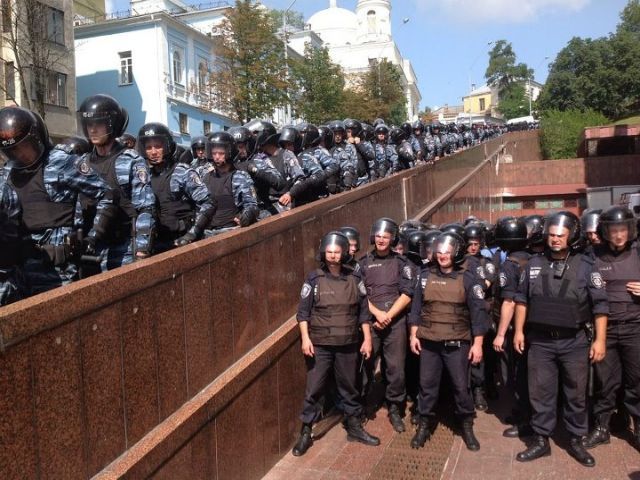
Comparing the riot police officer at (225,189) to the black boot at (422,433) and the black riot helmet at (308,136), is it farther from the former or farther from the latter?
the black riot helmet at (308,136)

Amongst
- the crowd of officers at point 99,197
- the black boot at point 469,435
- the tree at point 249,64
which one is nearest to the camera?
the crowd of officers at point 99,197

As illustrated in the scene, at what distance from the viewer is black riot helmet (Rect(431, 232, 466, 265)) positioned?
528 centimetres

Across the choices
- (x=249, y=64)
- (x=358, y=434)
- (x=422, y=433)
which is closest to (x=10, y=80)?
(x=249, y=64)

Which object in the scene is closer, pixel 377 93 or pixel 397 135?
pixel 397 135

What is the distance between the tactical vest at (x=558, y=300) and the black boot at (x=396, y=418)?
1.47 m

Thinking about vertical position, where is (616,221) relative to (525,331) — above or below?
above

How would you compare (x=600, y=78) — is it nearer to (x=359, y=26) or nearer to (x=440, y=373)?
(x=359, y=26)

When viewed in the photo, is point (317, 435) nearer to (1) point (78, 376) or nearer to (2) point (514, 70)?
(1) point (78, 376)

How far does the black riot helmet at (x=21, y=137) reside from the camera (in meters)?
3.92

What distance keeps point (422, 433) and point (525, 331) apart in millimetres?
1208

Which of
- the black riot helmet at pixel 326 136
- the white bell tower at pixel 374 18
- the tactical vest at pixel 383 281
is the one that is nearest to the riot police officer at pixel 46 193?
the tactical vest at pixel 383 281

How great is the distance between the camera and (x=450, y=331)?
5191 mm

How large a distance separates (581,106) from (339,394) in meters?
60.2

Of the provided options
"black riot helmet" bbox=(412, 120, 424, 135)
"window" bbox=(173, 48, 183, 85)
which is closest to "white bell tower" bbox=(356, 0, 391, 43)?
"window" bbox=(173, 48, 183, 85)
